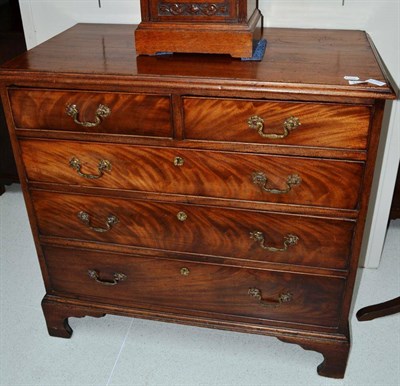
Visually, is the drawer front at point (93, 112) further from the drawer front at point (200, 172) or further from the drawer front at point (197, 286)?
the drawer front at point (197, 286)

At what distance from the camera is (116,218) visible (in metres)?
1.83

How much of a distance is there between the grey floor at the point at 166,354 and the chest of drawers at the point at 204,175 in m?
0.15

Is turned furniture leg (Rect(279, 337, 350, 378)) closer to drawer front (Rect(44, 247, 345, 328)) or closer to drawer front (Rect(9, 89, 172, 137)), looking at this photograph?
drawer front (Rect(44, 247, 345, 328))

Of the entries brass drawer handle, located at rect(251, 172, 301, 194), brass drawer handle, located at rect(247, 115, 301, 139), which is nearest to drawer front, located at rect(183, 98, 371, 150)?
brass drawer handle, located at rect(247, 115, 301, 139)

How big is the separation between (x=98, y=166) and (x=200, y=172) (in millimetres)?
344

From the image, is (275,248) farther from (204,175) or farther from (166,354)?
(166,354)

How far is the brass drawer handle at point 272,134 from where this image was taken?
59.2 inches

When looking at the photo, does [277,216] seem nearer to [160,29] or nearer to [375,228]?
[160,29]

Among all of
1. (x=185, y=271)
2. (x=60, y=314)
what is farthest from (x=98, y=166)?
(x=60, y=314)

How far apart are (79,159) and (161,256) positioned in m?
0.45

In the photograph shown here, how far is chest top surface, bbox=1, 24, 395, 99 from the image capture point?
4.84 ft

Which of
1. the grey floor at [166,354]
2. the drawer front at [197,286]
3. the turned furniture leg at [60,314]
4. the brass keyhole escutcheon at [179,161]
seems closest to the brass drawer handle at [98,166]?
the brass keyhole escutcheon at [179,161]

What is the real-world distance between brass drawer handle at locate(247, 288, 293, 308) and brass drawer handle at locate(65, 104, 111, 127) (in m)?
0.78

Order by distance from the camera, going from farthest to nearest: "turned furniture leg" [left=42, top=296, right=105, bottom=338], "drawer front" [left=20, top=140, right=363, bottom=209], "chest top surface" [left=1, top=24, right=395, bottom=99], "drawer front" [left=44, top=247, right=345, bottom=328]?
"turned furniture leg" [left=42, top=296, right=105, bottom=338], "drawer front" [left=44, top=247, right=345, bottom=328], "drawer front" [left=20, top=140, right=363, bottom=209], "chest top surface" [left=1, top=24, right=395, bottom=99]
